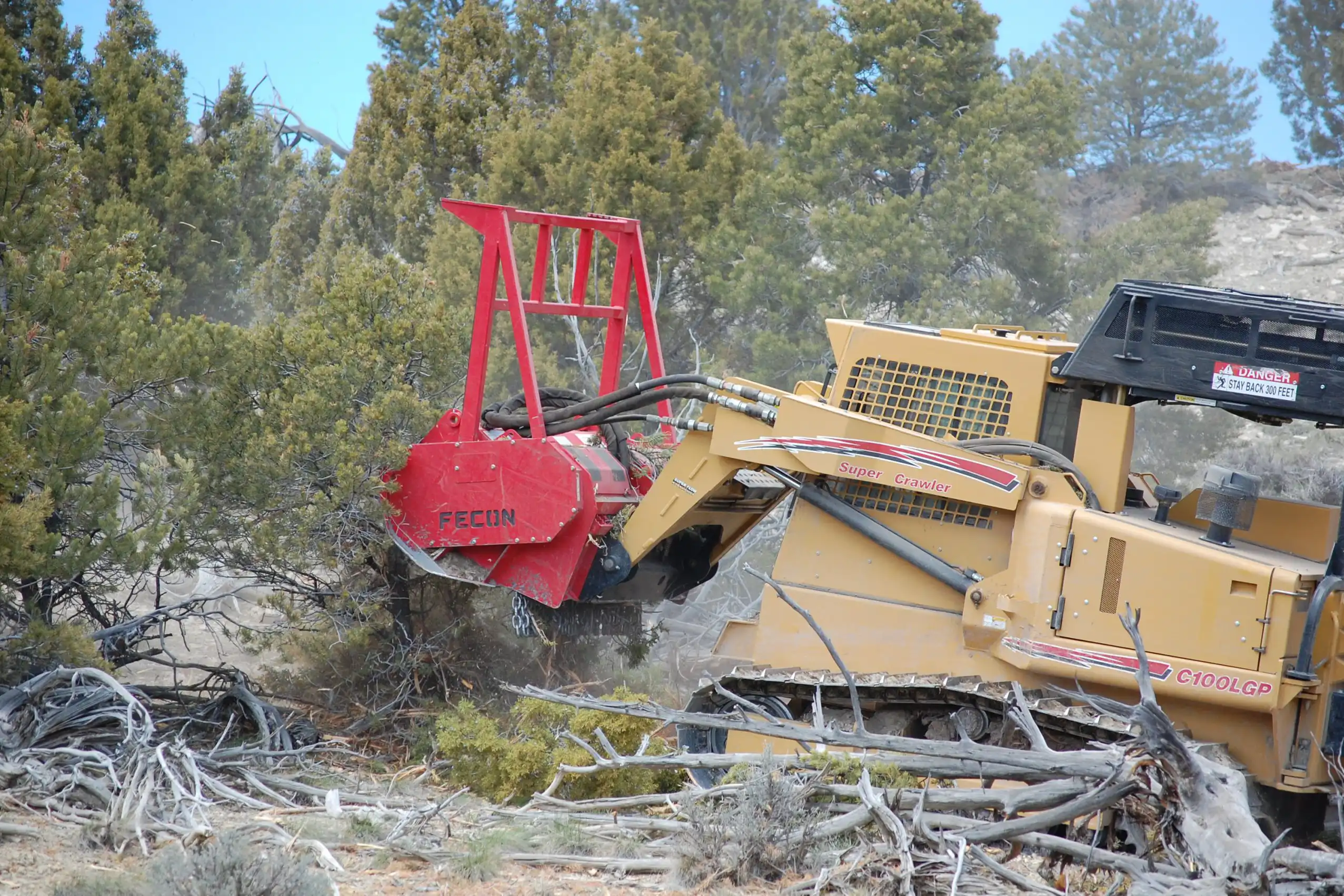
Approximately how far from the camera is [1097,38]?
99.8ft

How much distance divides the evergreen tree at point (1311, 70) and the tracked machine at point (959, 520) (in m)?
20.3

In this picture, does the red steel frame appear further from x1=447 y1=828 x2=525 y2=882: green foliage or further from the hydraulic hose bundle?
x1=447 y1=828 x2=525 y2=882: green foliage

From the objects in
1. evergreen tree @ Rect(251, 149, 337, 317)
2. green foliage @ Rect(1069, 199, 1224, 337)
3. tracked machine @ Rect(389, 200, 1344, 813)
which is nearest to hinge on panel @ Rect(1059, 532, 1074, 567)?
tracked machine @ Rect(389, 200, 1344, 813)

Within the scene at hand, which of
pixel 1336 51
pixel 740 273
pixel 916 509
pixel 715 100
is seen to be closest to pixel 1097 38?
pixel 1336 51

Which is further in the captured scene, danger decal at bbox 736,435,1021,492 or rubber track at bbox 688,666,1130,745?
danger decal at bbox 736,435,1021,492

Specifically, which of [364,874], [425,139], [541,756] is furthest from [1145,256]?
[364,874]

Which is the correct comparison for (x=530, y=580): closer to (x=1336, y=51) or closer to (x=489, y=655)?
(x=489, y=655)

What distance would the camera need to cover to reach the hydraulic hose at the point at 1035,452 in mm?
6242

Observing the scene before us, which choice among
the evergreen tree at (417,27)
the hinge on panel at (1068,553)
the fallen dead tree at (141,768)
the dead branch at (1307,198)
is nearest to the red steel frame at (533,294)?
the fallen dead tree at (141,768)

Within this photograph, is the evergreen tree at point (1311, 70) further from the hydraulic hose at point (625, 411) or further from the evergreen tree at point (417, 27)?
the hydraulic hose at point (625, 411)

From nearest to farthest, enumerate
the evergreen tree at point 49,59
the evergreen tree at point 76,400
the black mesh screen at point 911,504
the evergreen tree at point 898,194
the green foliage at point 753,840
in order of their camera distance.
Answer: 1. the green foliage at point 753,840
2. the black mesh screen at point 911,504
3. the evergreen tree at point 76,400
4. the evergreen tree at point 49,59
5. the evergreen tree at point 898,194

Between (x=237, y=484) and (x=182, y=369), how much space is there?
2.66 ft

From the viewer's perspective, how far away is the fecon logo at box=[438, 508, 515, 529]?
24.2ft

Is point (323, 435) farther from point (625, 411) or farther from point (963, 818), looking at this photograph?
point (963, 818)
